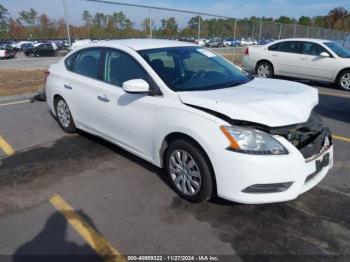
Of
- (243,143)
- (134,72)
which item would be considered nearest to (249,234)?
(243,143)

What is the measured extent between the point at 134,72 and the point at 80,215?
1.75 meters

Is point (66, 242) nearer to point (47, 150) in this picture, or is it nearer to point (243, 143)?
point (243, 143)

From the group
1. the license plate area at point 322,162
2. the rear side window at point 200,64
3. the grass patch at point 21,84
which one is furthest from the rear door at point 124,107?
the grass patch at point 21,84

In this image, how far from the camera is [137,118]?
376cm

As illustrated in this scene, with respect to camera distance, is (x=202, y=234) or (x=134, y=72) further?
(x=134, y=72)

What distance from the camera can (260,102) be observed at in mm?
3100

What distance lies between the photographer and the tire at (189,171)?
3115mm

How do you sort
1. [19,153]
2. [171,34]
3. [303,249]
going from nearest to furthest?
1. [303,249]
2. [19,153]
3. [171,34]

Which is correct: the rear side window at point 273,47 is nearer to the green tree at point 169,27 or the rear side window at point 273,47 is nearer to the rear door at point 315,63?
the rear door at point 315,63

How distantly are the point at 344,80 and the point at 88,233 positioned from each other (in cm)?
933

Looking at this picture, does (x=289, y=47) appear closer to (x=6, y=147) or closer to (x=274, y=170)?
(x=274, y=170)

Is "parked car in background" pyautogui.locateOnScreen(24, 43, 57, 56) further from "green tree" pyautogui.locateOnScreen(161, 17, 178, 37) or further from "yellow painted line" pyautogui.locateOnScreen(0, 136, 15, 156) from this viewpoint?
"yellow painted line" pyautogui.locateOnScreen(0, 136, 15, 156)

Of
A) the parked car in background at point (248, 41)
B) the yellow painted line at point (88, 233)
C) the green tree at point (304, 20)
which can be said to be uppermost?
the green tree at point (304, 20)

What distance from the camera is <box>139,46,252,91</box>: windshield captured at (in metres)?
3.67
